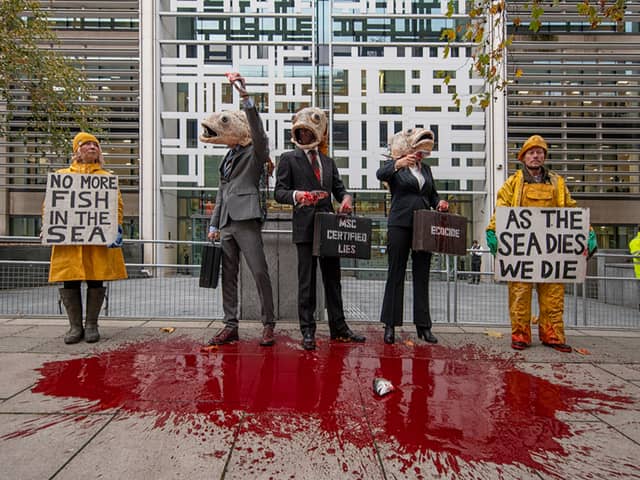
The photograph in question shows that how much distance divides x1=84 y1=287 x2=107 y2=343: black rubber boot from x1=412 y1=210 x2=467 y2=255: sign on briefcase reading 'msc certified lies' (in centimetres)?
346

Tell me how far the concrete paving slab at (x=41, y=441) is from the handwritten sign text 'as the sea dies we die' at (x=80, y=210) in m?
2.28

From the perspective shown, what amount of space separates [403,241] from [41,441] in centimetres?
344

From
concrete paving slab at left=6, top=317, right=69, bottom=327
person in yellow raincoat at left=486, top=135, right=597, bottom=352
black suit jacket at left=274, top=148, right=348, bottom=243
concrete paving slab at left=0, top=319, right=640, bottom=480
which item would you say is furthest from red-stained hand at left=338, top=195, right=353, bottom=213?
concrete paving slab at left=6, top=317, right=69, bottom=327

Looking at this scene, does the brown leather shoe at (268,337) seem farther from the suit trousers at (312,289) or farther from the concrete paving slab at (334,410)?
the suit trousers at (312,289)

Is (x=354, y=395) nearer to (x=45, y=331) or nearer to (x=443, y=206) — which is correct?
(x=443, y=206)

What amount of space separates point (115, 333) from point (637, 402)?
500 cm

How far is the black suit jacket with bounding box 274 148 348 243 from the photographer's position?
4285 mm

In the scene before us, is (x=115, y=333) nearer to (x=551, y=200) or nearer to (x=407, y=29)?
(x=551, y=200)

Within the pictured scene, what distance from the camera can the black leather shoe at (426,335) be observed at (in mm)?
4597

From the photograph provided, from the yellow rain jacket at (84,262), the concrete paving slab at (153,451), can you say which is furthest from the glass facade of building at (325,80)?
the concrete paving slab at (153,451)

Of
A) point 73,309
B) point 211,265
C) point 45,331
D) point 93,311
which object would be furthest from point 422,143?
point 45,331

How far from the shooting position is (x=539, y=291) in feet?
15.1

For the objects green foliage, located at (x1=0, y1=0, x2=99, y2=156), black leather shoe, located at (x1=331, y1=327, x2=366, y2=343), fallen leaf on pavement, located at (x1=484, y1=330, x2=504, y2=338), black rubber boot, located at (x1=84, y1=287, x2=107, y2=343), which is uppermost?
green foliage, located at (x1=0, y1=0, x2=99, y2=156)

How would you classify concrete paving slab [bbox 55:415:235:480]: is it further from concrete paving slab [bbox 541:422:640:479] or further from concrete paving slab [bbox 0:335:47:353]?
concrete paving slab [bbox 0:335:47:353]
